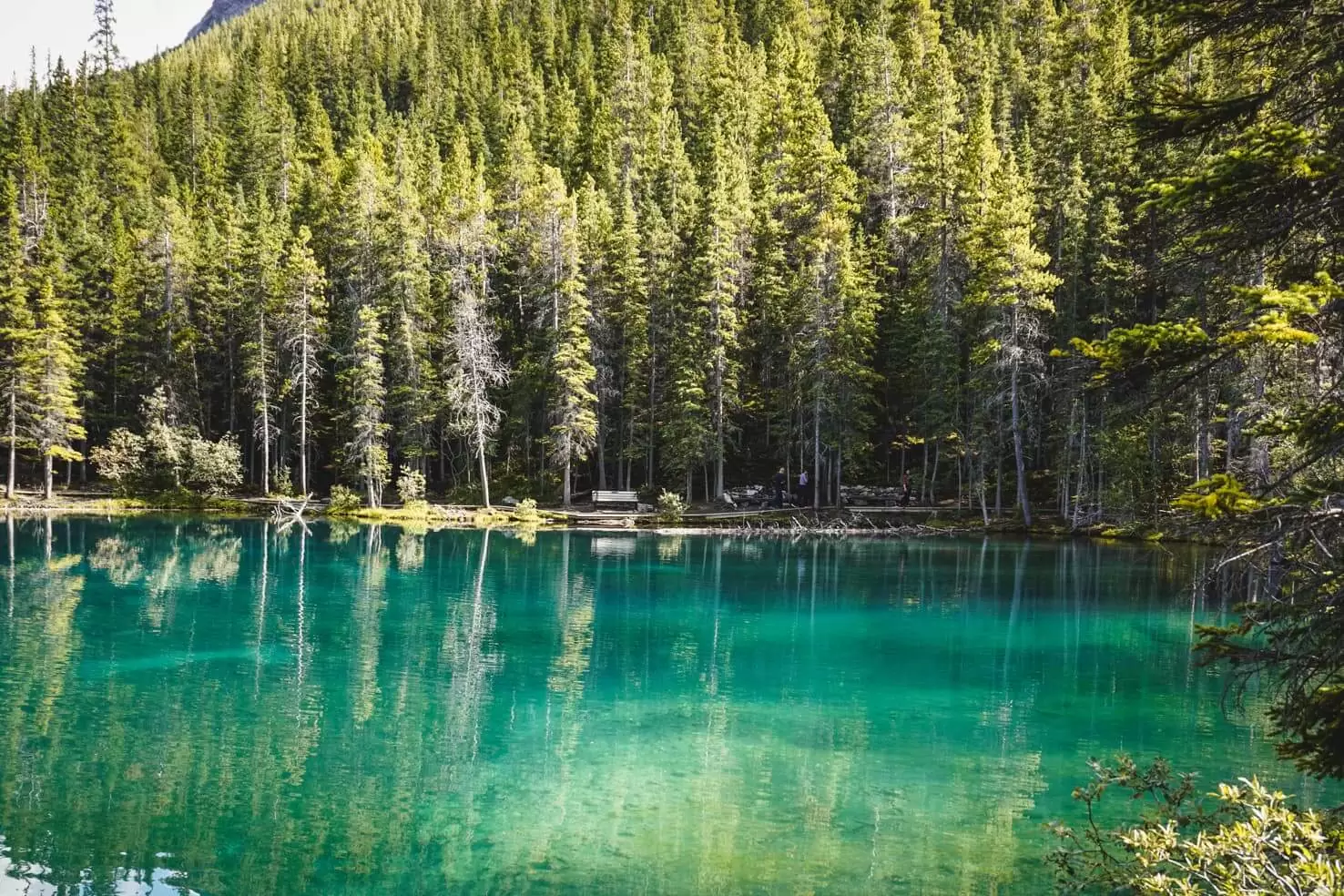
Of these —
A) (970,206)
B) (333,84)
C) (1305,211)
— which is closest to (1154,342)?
(1305,211)

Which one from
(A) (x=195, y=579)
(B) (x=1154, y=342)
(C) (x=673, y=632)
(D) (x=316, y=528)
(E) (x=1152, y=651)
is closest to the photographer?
(B) (x=1154, y=342)

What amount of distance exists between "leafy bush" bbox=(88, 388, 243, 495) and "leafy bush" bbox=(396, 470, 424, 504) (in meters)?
10.1

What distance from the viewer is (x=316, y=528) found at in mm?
44719

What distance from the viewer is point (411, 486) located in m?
48.5

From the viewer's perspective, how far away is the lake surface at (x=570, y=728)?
9.80 meters

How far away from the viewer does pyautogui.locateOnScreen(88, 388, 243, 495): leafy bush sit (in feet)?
167

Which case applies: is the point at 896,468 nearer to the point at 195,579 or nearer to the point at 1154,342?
the point at 195,579

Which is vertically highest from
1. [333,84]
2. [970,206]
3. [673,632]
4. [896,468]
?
[333,84]

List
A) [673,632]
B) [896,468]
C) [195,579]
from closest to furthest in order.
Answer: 1. [673,632]
2. [195,579]
3. [896,468]

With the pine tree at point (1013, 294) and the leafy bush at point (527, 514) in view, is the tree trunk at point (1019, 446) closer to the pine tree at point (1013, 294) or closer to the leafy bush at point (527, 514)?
the pine tree at point (1013, 294)

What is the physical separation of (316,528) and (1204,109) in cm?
4358

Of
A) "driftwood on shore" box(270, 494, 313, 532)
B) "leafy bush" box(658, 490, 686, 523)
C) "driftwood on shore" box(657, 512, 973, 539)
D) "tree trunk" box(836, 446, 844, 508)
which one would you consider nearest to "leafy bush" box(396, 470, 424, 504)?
"driftwood on shore" box(270, 494, 313, 532)

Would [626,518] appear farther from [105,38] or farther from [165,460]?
[105,38]

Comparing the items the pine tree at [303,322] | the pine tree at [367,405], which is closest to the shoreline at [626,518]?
the pine tree at [367,405]
